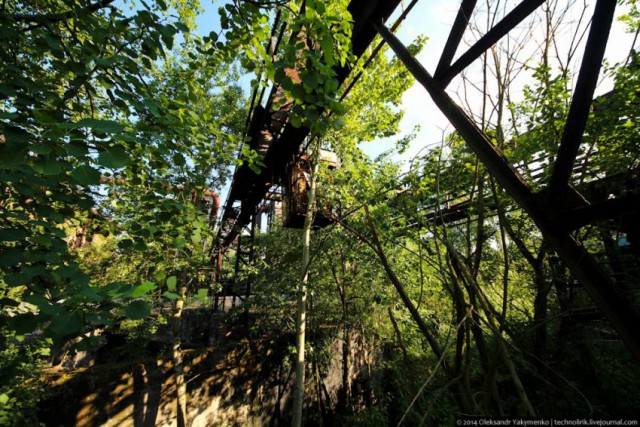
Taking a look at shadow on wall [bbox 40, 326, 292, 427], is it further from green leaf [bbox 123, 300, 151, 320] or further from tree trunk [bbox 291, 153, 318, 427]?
green leaf [bbox 123, 300, 151, 320]

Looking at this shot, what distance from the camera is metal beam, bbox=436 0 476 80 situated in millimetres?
1425

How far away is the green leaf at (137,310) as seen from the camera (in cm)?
98

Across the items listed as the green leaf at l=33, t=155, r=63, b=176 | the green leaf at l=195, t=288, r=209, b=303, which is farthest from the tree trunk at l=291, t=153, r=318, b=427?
the green leaf at l=33, t=155, r=63, b=176

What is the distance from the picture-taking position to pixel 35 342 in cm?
262

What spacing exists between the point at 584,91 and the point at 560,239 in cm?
54

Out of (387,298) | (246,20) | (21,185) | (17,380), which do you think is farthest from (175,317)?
(246,20)

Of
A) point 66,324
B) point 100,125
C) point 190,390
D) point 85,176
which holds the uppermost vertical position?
point 100,125

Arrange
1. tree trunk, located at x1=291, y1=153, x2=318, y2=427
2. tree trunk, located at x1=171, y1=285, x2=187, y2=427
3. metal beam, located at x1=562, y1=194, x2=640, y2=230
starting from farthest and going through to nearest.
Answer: tree trunk, located at x1=171, y1=285, x2=187, y2=427 < tree trunk, located at x1=291, y1=153, x2=318, y2=427 < metal beam, located at x1=562, y1=194, x2=640, y2=230

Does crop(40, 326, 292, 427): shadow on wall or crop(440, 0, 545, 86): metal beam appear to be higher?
crop(440, 0, 545, 86): metal beam

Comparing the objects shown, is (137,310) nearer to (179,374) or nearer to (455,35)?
(455,35)

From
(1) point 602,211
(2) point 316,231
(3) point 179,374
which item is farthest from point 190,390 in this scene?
(1) point 602,211

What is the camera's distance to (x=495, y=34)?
128 cm

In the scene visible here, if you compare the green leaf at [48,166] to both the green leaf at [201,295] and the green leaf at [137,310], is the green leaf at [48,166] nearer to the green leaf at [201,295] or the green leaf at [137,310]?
the green leaf at [137,310]

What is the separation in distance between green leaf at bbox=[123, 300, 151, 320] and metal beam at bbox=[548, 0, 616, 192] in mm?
1641
